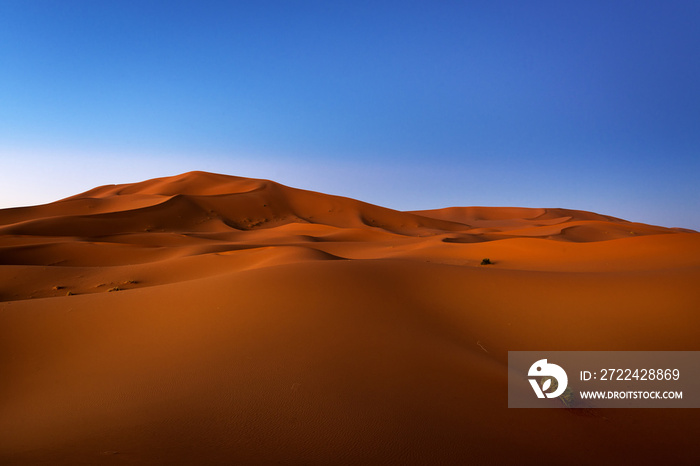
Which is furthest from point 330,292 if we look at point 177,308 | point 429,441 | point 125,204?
point 125,204

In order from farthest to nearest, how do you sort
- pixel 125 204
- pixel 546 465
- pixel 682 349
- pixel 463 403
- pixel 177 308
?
pixel 125 204
pixel 177 308
pixel 682 349
pixel 463 403
pixel 546 465

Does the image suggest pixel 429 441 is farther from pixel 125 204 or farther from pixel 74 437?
pixel 125 204

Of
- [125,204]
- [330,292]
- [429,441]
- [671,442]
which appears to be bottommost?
[671,442]

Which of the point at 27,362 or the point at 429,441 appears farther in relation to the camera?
the point at 27,362

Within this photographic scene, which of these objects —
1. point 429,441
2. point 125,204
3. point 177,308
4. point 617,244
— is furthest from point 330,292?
point 125,204

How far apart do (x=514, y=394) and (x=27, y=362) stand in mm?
6894

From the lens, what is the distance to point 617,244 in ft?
51.8

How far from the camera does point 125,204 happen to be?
43656mm

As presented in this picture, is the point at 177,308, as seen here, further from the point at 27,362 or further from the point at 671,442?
the point at 671,442

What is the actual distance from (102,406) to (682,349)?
7841 mm

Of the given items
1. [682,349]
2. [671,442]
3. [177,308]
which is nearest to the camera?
[671,442]

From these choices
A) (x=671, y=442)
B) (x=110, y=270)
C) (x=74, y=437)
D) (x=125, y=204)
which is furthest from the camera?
(x=125, y=204)

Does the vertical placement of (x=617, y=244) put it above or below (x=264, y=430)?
above

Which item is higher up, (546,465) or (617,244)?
(617,244)
